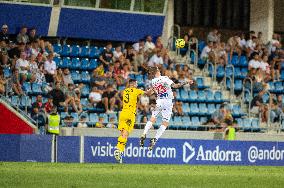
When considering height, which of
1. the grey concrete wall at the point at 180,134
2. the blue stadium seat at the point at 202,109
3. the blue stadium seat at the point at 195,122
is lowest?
the grey concrete wall at the point at 180,134

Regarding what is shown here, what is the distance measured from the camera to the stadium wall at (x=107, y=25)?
33.8 metres

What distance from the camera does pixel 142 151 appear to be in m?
26.2

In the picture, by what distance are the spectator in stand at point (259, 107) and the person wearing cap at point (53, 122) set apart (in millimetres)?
9450

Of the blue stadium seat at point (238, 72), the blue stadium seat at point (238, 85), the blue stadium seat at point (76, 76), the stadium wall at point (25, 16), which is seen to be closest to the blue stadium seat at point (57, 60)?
the blue stadium seat at point (76, 76)

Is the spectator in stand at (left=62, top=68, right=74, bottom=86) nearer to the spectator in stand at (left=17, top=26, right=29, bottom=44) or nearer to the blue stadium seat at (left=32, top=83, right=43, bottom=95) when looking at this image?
the blue stadium seat at (left=32, top=83, right=43, bottom=95)

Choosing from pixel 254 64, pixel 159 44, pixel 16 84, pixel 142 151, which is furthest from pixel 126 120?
pixel 254 64

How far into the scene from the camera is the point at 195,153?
26.9 metres

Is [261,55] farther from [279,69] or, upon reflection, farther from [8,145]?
[8,145]

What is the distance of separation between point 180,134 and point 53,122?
4.96 m

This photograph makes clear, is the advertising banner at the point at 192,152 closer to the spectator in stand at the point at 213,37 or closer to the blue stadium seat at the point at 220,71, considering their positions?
the blue stadium seat at the point at 220,71

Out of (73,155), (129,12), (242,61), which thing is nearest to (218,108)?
(242,61)

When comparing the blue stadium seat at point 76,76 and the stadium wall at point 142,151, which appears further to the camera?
the blue stadium seat at point 76,76

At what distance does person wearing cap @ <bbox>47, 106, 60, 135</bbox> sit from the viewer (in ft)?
86.2

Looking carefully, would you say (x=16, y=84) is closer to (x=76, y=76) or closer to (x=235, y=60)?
(x=76, y=76)
